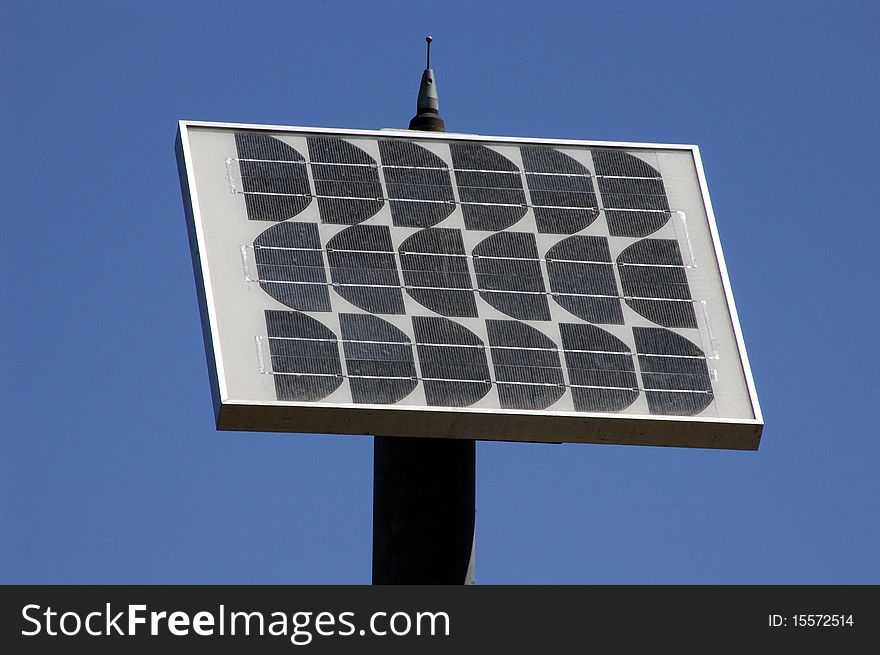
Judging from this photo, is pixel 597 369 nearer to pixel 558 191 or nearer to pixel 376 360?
pixel 376 360

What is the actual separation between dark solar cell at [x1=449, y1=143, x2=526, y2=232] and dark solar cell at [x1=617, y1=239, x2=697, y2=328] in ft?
6.74

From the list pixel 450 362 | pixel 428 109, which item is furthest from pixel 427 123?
pixel 450 362

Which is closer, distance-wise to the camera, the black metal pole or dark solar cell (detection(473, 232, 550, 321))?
dark solar cell (detection(473, 232, 550, 321))

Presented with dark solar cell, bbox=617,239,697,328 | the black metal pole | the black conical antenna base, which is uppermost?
the black conical antenna base

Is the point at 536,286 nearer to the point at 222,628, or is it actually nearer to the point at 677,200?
the point at 677,200

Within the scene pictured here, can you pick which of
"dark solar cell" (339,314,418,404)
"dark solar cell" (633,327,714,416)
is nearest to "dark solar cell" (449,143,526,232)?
"dark solar cell" (339,314,418,404)

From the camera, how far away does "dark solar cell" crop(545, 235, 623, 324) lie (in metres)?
35.6

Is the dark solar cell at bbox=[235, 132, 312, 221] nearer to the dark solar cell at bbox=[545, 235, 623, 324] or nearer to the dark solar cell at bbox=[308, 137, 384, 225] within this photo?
the dark solar cell at bbox=[308, 137, 384, 225]

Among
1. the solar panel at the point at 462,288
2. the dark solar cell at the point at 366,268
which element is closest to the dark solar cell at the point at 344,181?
the solar panel at the point at 462,288

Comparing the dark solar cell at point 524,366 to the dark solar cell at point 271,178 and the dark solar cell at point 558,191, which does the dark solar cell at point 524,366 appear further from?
the dark solar cell at point 271,178

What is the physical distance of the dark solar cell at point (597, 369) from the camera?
34094 mm

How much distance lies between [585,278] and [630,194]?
7.42ft

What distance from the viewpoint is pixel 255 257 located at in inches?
1378

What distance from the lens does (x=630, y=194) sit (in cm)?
3747
